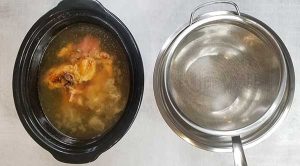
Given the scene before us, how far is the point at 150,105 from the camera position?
1957mm

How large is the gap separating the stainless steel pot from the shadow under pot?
9.5 inches

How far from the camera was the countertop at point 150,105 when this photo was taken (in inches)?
74.8

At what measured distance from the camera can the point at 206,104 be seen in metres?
1.91

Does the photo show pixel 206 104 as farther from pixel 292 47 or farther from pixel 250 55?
pixel 292 47

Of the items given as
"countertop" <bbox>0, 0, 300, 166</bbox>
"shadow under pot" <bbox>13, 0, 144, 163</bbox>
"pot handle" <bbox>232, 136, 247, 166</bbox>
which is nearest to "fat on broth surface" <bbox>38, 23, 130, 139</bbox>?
"shadow under pot" <bbox>13, 0, 144, 163</bbox>

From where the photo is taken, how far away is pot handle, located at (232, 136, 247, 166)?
5.29ft

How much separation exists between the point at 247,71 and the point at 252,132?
31 cm

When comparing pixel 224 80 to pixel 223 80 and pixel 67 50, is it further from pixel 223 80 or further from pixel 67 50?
pixel 67 50

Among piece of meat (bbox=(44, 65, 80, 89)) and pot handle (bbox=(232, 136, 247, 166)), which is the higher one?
piece of meat (bbox=(44, 65, 80, 89))

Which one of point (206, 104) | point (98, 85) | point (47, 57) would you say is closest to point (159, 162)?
point (206, 104)

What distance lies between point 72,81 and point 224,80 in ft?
2.61

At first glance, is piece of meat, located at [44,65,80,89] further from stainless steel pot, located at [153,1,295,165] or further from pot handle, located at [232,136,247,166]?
pot handle, located at [232,136,247,166]

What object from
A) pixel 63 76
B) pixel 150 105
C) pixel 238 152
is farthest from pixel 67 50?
pixel 238 152

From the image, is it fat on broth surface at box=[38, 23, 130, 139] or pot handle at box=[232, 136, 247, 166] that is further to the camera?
fat on broth surface at box=[38, 23, 130, 139]
